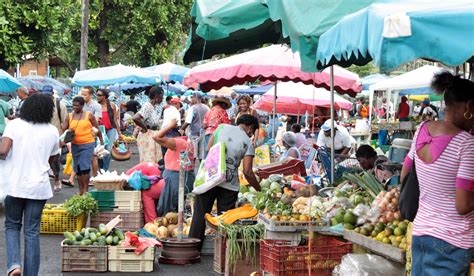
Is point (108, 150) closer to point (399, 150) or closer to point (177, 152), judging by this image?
point (177, 152)

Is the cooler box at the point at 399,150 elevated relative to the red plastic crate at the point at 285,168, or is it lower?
elevated

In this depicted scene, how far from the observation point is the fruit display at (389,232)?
671 centimetres

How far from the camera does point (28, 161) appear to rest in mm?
8047

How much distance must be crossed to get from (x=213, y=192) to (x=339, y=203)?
6.46ft

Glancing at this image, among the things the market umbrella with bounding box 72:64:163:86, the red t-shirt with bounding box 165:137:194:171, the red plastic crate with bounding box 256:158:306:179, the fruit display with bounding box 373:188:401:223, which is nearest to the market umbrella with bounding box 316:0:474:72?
the fruit display with bounding box 373:188:401:223

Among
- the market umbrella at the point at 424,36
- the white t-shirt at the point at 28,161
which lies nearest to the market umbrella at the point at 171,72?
the white t-shirt at the point at 28,161

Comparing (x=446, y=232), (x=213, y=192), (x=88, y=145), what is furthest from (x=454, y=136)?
(x=88, y=145)

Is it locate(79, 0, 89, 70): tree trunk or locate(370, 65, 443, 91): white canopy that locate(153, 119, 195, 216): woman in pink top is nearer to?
locate(370, 65, 443, 91): white canopy

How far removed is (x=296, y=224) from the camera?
8.11m

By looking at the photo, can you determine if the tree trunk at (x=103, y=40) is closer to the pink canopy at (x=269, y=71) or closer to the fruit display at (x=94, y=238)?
the pink canopy at (x=269, y=71)

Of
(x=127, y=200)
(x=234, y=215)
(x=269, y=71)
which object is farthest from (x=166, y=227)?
(x=269, y=71)

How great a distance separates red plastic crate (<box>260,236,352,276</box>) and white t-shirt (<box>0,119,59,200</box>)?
7.15ft

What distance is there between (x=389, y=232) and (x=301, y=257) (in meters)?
1.15

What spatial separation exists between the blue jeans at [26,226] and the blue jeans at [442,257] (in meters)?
4.07
